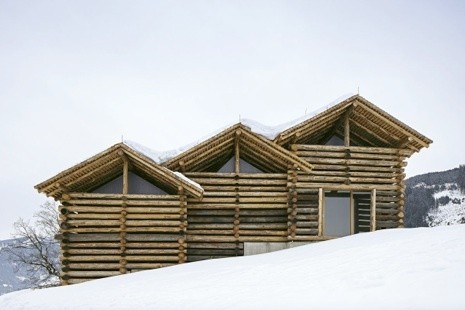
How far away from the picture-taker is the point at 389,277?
8.56m

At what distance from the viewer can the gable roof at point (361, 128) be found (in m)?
17.5

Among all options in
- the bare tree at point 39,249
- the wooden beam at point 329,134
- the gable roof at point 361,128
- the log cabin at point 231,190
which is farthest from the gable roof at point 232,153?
the bare tree at point 39,249

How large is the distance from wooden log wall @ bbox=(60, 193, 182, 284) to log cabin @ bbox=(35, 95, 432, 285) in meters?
0.03

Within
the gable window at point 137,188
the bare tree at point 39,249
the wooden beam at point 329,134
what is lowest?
the bare tree at point 39,249

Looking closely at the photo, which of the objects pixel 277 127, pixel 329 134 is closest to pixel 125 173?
pixel 277 127

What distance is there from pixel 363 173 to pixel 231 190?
5160mm

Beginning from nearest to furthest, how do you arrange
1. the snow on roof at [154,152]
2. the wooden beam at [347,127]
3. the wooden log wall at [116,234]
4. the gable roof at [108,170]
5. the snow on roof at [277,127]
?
the gable roof at [108,170], the wooden log wall at [116,234], the snow on roof at [154,152], the snow on roof at [277,127], the wooden beam at [347,127]

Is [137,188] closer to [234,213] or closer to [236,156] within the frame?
[234,213]

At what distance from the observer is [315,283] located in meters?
9.01

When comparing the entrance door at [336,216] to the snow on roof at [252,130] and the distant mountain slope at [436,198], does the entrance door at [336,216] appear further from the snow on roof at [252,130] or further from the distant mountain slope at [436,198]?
the distant mountain slope at [436,198]

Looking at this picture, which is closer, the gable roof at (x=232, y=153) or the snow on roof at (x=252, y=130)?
the gable roof at (x=232, y=153)

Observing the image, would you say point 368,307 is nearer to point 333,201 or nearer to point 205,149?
point 205,149

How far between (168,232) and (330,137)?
24.6 feet

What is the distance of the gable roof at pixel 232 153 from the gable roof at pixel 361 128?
741 mm
